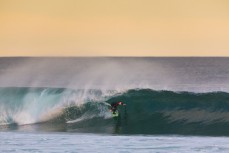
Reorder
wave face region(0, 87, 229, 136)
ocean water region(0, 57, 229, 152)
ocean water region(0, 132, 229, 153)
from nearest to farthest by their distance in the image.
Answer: ocean water region(0, 132, 229, 153) → ocean water region(0, 57, 229, 152) → wave face region(0, 87, 229, 136)

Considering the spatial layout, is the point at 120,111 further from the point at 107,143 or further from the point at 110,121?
the point at 107,143

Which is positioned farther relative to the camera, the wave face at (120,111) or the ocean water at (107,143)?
the wave face at (120,111)

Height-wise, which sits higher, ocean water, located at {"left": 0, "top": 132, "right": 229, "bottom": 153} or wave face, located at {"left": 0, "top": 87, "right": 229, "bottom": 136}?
wave face, located at {"left": 0, "top": 87, "right": 229, "bottom": 136}

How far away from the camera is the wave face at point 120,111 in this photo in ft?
41.9

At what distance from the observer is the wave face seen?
12.8 meters

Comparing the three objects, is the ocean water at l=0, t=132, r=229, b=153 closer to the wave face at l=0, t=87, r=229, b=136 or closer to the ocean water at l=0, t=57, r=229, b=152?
the ocean water at l=0, t=57, r=229, b=152

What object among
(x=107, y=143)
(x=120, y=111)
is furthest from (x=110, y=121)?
(x=107, y=143)

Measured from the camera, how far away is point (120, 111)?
13852 millimetres

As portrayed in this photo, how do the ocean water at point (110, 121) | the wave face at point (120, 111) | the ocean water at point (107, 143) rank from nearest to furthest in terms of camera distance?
1. the ocean water at point (107, 143)
2. the ocean water at point (110, 121)
3. the wave face at point (120, 111)

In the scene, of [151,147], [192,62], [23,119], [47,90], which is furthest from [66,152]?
[192,62]

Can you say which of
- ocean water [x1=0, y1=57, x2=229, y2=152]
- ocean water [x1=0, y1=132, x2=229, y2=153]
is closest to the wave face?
ocean water [x1=0, y1=57, x2=229, y2=152]

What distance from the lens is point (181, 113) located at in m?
14.6

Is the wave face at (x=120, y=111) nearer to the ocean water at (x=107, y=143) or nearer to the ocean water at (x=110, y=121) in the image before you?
the ocean water at (x=110, y=121)

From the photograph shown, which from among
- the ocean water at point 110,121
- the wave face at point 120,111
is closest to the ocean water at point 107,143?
the ocean water at point 110,121
